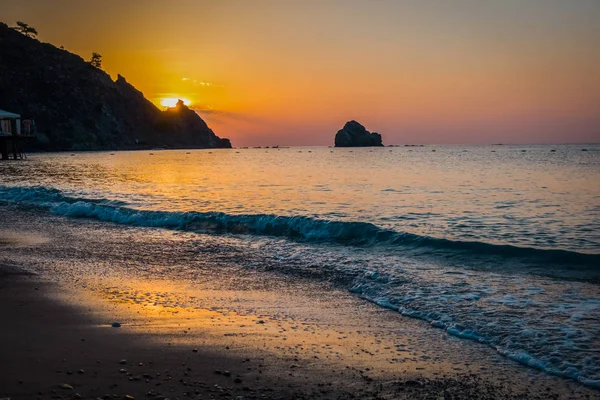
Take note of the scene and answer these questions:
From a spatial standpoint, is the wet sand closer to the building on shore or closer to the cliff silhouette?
the building on shore

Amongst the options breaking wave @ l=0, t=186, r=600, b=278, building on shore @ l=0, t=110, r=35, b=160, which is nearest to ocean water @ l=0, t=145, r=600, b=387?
breaking wave @ l=0, t=186, r=600, b=278

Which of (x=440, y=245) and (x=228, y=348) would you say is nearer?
(x=228, y=348)

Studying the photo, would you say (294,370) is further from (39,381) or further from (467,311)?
(467,311)

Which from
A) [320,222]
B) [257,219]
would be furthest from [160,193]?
[320,222]

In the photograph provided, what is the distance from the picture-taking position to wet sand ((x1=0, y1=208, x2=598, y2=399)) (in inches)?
204

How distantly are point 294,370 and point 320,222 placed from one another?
11.4 meters

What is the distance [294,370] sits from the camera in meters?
5.67

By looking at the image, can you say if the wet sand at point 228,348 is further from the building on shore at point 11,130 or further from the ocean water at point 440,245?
the building on shore at point 11,130

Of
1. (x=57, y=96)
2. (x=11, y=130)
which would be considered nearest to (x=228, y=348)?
(x=11, y=130)

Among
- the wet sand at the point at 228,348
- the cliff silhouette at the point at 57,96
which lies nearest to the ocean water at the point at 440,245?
the wet sand at the point at 228,348

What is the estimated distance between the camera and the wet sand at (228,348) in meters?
5.18

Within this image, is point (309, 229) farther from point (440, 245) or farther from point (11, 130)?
point (11, 130)

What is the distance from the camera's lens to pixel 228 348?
20.7ft

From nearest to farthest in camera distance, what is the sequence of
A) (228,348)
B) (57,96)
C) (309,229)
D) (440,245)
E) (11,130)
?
(228,348) → (440,245) → (309,229) → (11,130) → (57,96)
